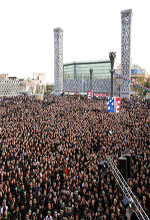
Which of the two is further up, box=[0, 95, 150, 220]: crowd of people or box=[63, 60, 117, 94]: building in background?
box=[63, 60, 117, 94]: building in background

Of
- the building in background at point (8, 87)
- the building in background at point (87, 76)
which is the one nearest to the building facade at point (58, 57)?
the building in background at point (87, 76)

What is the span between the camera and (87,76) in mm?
84312

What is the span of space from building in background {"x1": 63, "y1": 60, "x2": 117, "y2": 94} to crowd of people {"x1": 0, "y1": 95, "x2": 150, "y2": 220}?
5173 centimetres

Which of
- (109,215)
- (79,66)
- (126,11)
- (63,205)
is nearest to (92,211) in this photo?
(109,215)

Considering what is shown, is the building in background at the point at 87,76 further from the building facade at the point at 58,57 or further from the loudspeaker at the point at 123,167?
the loudspeaker at the point at 123,167

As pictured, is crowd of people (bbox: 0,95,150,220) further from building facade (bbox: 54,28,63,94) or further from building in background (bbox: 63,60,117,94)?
building in background (bbox: 63,60,117,94)

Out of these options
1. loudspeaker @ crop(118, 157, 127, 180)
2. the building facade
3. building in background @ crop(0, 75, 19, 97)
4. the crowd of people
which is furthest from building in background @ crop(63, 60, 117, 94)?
loudspeaker @ crop(118, 157, 127, 180)

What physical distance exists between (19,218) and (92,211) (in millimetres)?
2138

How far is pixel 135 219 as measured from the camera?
585 cm

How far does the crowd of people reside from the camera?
623cm

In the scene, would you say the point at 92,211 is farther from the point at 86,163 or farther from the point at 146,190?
the point at 86,163

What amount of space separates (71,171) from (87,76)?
7764cm

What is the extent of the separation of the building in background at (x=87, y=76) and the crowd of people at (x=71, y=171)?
5173 centimetres

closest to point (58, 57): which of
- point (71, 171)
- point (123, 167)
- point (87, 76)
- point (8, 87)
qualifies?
point (71, 171)
